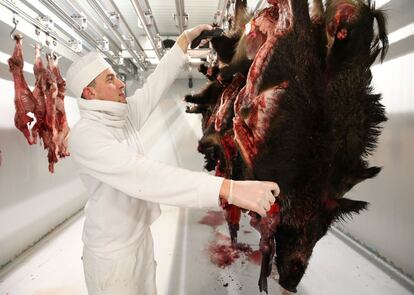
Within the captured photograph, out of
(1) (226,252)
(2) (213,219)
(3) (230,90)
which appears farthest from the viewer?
(2) (213,219)

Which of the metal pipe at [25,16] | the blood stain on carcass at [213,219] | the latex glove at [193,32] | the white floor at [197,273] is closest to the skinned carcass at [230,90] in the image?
the latex glove at [193,32]

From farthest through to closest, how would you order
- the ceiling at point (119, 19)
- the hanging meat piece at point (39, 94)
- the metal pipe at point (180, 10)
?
the hanging meat piece at point (39, 94) → the ceiling at point (119, 19) → the metal pipe at point (180, 10)

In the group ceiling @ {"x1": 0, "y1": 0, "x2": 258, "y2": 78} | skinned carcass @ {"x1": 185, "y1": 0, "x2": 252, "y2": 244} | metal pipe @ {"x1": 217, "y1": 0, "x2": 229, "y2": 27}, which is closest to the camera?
skinned carcass @ {"x1": 185, "y1": 0, "x2": 252, "y2": 244}

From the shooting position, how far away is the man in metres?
0.85

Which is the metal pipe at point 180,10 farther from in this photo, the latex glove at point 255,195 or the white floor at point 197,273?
the white floor at point 197,273

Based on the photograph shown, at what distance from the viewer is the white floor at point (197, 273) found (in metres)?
1.90

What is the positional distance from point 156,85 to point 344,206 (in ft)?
3.39

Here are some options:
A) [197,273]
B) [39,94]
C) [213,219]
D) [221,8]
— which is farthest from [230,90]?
[213,219]

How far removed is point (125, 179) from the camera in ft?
3.04

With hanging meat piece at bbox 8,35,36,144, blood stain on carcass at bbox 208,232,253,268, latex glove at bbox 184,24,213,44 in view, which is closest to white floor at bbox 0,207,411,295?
blood stain on carcass at bbox 208,232,253,268

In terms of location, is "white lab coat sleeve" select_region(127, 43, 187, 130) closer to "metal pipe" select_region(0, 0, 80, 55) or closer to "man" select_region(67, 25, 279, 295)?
"man" select_region(67, 25, 279, 295)

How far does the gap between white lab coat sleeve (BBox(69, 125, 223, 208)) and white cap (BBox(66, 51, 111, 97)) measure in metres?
0.25

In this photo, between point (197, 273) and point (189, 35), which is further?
point (197, 273)

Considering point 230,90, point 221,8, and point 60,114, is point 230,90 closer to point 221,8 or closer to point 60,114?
point 221,8
